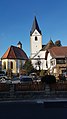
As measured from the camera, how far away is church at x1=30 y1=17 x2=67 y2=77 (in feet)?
187

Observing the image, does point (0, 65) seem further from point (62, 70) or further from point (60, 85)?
point (60, 85)

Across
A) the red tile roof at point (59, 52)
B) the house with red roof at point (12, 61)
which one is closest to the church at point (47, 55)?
the red tile roof at point (59, 52)

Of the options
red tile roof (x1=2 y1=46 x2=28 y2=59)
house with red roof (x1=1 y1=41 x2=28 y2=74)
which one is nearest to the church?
red tile roof (x1=2 y1=46 x2=28 y2=59)

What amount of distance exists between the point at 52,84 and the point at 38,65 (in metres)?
56.4

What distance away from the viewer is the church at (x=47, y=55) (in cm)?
5709

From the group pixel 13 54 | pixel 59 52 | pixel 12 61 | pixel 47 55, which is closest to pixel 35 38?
pixel 13 54

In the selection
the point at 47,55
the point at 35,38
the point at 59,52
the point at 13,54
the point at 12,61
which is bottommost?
the point at 59,52

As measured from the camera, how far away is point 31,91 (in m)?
25.2

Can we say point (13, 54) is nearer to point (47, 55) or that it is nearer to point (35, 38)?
point (35, 38)

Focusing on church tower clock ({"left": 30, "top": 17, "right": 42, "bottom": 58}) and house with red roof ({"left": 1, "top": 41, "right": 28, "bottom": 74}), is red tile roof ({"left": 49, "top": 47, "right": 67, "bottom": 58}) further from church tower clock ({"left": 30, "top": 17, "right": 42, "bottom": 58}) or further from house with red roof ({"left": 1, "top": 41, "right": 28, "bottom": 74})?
church tower clock ({"left": 30, "top": 17, "right": 42, "bottom": 58})

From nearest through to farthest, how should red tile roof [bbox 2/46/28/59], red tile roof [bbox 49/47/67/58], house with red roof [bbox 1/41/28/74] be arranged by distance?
red tile roof [bbox 49/47/67/58] → house with red roof [bbox 1/41/28/74] → red tile roof [bbox 2/46/28/59]

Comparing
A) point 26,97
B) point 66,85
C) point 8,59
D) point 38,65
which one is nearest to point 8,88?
point 26,97

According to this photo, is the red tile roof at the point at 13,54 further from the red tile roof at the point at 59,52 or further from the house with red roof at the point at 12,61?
the red tile roof at the point at 59,52

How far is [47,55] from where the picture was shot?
226 ft
